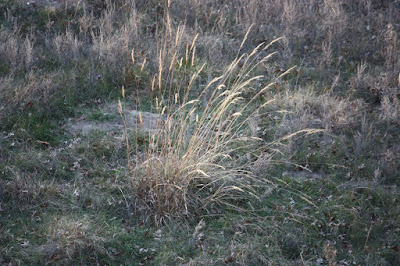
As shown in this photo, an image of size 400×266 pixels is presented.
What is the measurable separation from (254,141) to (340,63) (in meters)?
2.91

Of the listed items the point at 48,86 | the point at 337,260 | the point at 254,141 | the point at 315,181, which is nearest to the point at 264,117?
the point at 254,141

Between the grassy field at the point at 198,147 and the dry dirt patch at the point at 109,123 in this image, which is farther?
the dry dirt patch at the point at 109,123

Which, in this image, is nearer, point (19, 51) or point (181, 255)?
point (181, 255)

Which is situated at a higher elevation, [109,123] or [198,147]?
[198,147]

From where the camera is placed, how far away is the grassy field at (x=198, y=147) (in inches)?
162

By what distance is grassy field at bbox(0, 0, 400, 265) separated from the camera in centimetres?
412

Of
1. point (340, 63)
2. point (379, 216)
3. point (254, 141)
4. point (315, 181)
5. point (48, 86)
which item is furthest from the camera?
point (340, 63)

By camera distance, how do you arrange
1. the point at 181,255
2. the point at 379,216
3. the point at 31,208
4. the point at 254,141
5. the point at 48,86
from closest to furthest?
the point at 181,255 → the point at 31,208 → the point at 379,216 → the point at 254,141 → the point at 48,86

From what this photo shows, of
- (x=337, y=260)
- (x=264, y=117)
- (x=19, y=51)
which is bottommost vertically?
(x=337, y=260)

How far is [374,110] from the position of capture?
644cm

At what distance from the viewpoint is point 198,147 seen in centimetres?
453

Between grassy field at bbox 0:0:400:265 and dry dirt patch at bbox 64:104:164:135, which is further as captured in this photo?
dry dirt patch at bbox 64:104:164:135

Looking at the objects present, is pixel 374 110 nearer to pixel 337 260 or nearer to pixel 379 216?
pixel 379 216

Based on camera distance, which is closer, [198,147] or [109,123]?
[198,147]
